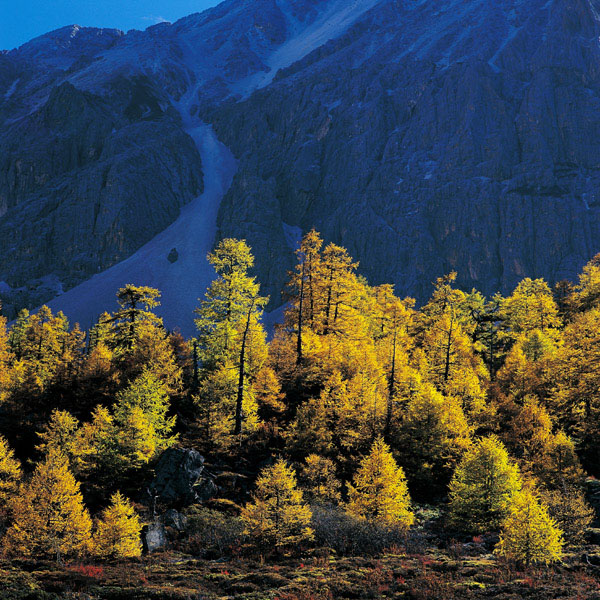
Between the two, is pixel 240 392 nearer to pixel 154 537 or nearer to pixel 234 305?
pixel 234 305

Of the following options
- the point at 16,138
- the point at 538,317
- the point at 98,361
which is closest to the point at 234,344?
the point at 98,361

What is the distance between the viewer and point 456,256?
149750 mm

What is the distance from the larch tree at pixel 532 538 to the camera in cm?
1959

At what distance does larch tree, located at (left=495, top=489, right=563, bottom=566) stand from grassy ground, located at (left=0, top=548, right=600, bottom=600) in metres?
0.69

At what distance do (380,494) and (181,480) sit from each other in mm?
11399

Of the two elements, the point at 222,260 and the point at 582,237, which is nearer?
the point at 222,260

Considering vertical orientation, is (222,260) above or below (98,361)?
above

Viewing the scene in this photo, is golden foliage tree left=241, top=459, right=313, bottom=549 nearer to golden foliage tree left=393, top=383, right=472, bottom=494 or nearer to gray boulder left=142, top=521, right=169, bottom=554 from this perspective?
gray boulder left=142, top=521, right=169, bottom=554

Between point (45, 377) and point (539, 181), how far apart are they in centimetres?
15228

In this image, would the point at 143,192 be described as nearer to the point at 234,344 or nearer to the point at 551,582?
the point at 234,344

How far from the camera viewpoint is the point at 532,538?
64.8 ft

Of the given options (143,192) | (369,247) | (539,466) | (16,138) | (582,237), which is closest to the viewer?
(539,466)

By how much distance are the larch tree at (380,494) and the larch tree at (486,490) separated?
9.58 ft

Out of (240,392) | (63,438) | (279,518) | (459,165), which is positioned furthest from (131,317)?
(459,165)
